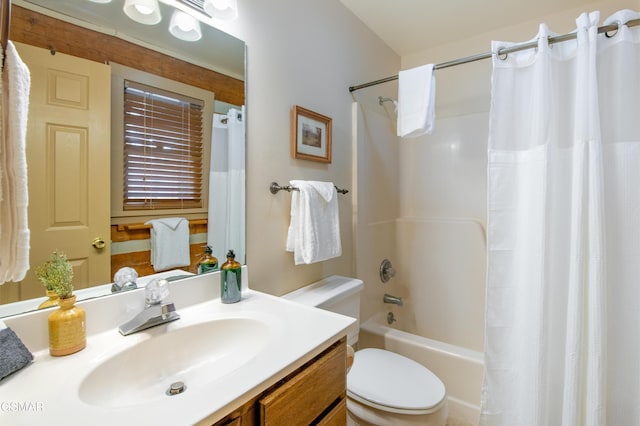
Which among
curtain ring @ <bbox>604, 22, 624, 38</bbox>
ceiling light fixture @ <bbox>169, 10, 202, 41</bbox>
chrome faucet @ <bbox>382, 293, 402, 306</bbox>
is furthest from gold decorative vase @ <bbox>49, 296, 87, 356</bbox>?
curtain ring @ <bbox>604, 22, 624, 38</bbox>

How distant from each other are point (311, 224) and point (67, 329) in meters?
0.85

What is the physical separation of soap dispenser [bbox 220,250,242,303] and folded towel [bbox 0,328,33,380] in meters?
0.50

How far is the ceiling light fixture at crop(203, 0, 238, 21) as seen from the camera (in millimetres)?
1039

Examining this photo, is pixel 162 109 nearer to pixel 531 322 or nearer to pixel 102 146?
pixel 102 146

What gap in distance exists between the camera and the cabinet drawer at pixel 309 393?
0.62 metres

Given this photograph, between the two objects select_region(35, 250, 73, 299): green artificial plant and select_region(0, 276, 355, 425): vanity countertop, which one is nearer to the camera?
select_region(0, 276, 355, 425): vanity countertop

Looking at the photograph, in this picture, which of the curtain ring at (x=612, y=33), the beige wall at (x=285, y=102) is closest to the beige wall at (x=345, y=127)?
the beige wall at (x=285, y=102)

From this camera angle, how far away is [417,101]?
1557 mm

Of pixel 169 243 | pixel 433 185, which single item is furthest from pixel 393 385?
pixel 433 185

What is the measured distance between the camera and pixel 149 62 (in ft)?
3.13

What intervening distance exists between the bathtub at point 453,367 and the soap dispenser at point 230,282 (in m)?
1.07

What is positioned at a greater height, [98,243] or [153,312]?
[98,243]

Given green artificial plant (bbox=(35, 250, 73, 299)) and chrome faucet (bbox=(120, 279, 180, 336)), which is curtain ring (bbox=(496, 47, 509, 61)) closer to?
chrome faucet (bbox=(120, 279, 180, 336))

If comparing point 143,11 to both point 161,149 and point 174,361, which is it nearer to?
point 161,149
